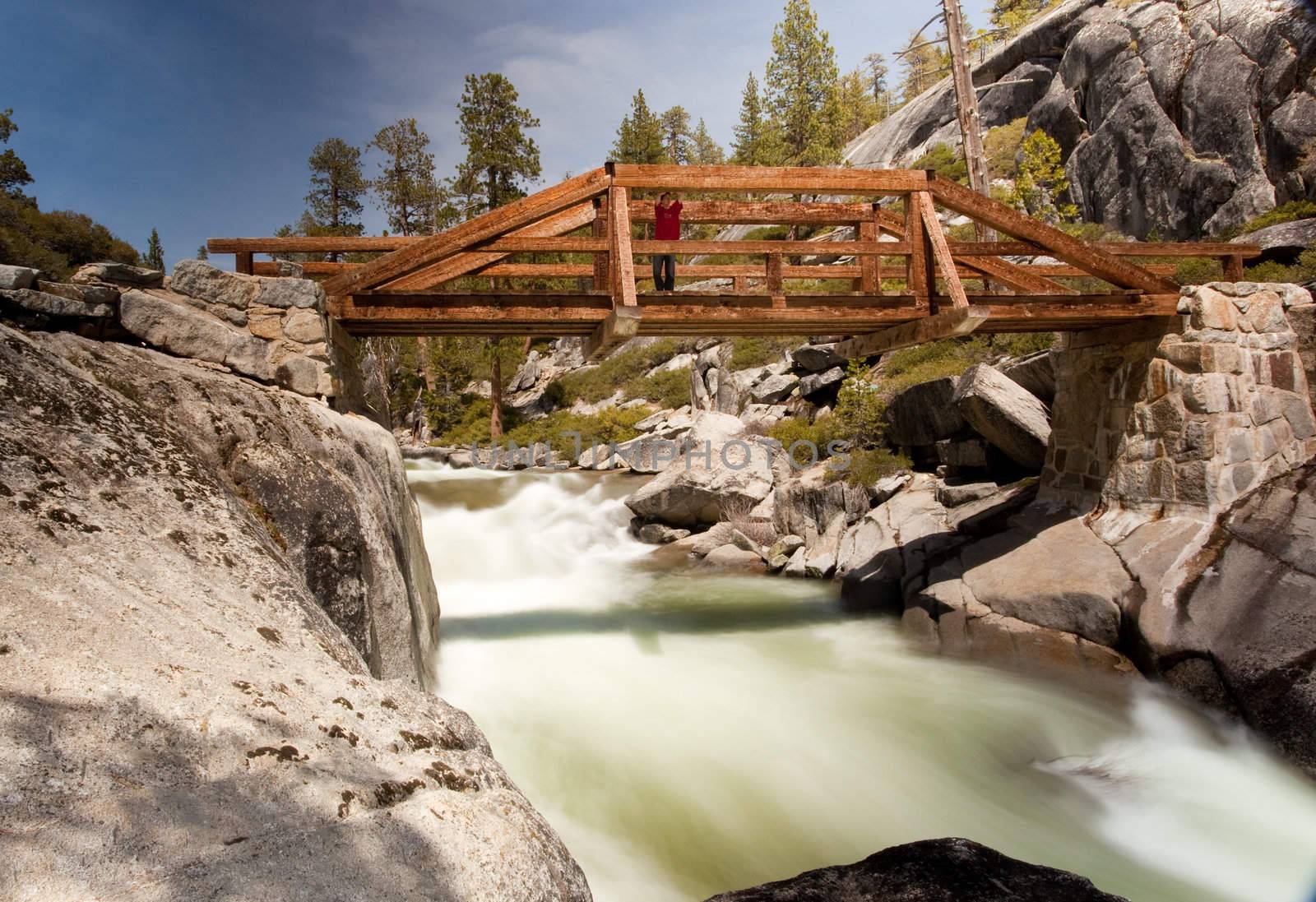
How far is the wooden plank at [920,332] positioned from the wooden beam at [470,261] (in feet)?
11.7

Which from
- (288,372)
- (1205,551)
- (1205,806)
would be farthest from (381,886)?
(1205,551)

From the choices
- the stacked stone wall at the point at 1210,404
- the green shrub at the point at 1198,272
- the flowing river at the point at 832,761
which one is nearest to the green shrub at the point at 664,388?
the green shrub at the point at 1198,272

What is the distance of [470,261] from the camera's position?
747 cm

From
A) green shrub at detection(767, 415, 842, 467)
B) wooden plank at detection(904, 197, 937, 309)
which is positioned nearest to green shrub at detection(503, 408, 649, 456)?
green shrub at detection(767, 415, 842, 467)

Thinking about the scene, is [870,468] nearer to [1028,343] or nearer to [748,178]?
[1028,343]

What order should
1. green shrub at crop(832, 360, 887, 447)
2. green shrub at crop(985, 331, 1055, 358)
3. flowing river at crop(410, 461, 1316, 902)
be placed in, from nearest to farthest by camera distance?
flowing river at crop(410, 461, 1316, 902) < green shrub at crop(832, 360, 887, 447) < green shrub at crop(985, 331, 1055, 358)

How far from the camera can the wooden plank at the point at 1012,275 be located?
8461 millimetres

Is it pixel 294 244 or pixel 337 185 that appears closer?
pixel 294 244

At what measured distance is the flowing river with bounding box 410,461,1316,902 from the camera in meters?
5.37

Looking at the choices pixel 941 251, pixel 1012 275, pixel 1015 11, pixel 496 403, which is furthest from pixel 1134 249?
pixel 1015 11

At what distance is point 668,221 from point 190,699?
701 centimetres

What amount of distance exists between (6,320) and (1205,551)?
409 inches

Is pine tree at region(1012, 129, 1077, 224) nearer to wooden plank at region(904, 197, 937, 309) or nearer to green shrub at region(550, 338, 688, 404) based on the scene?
green shrub at region(550, 338, 688, 404)

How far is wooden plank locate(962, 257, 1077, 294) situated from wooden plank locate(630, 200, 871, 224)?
59.3 inches
